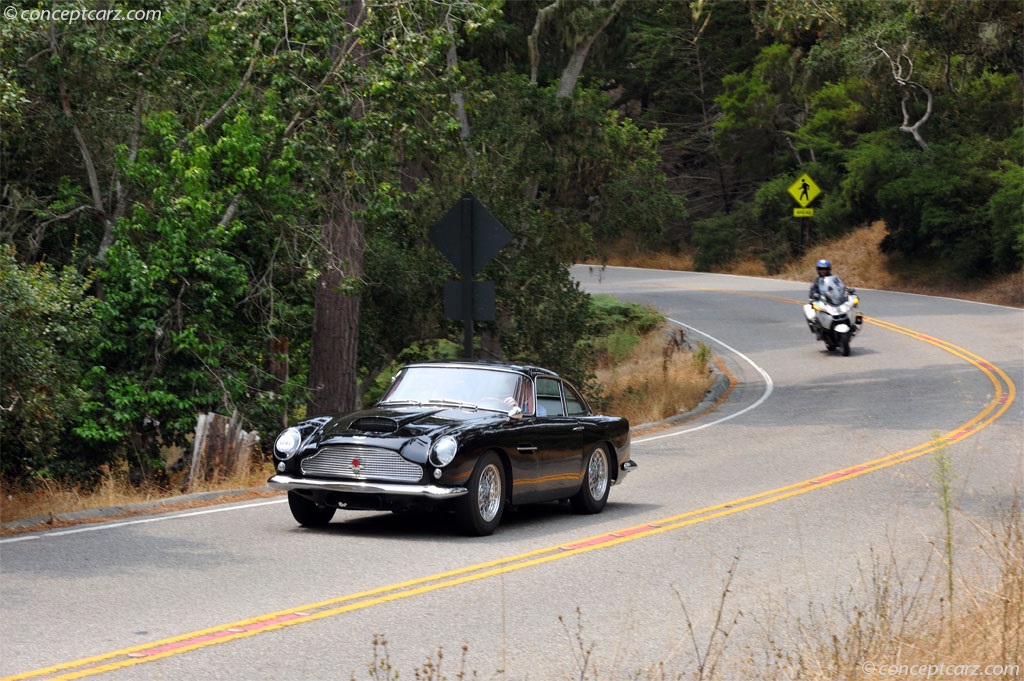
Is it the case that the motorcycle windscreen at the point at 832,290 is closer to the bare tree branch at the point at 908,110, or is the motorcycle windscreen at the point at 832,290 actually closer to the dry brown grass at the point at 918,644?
the bare tree branch at the point at 908,110

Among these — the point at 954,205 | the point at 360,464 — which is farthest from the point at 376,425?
the point at 954,205

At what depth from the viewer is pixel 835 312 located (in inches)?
1299

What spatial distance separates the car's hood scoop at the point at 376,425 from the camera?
11.8 m

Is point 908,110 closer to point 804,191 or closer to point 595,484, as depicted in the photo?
point 804,191

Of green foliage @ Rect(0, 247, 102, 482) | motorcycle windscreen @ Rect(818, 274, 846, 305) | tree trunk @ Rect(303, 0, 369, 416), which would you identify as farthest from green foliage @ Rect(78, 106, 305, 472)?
motorcycle windscreen @ Rect(818, 274, 846, 305)

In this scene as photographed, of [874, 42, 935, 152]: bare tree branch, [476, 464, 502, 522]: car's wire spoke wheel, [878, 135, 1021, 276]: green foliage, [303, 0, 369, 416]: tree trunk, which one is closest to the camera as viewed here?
[476, 464, 502, 522]: car's wire spoke wheel

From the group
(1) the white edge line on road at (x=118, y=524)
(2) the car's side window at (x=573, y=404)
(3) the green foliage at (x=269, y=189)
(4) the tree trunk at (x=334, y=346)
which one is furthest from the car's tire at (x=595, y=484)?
(4) the tree trunk at (x=334, y=346)

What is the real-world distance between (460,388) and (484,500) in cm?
148

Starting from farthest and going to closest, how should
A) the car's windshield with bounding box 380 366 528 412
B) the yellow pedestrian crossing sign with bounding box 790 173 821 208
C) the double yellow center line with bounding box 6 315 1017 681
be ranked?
the yellow pedestrian crossing sign with bounding box 790 173 821 208 → the car's windshield with bounding box 380 366 528 412 → the double yellow center line with bounding box 6 315 1017 681

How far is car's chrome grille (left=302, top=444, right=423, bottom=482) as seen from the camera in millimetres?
11508

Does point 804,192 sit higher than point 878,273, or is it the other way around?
point 804,192

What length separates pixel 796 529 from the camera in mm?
12820

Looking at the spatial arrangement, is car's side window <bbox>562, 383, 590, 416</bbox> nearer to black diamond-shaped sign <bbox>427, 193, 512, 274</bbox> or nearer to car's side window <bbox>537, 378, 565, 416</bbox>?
car's side window <bbox>537, 378, 565, 416</bbox>

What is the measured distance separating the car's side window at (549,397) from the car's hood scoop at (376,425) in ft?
6.14
